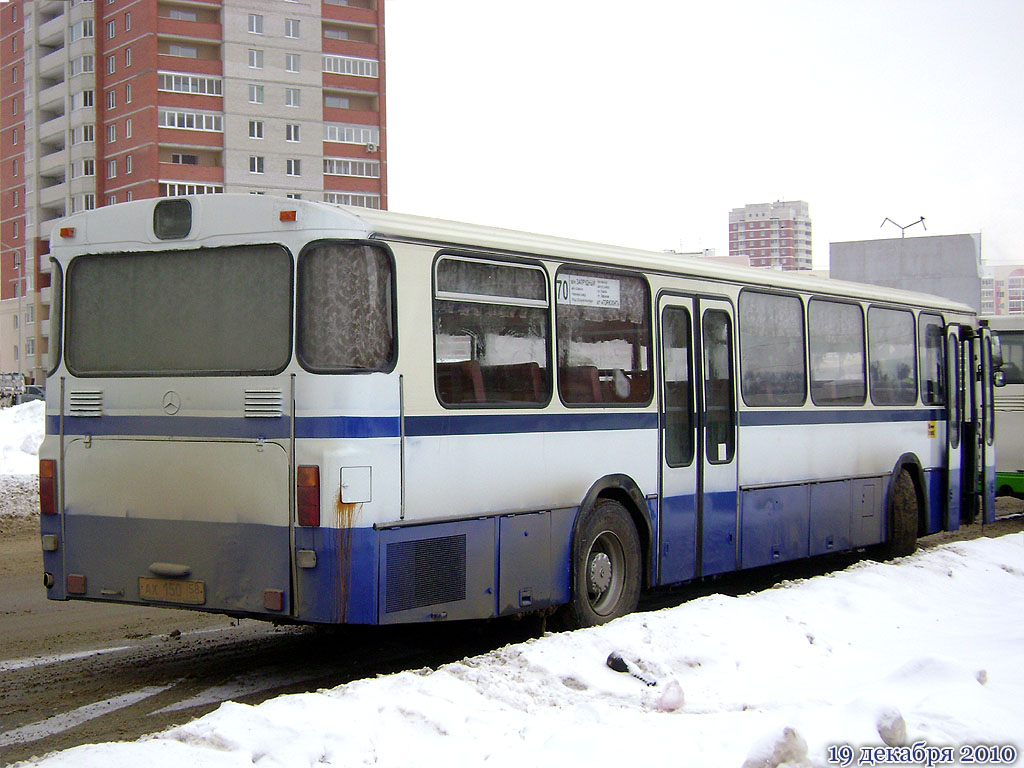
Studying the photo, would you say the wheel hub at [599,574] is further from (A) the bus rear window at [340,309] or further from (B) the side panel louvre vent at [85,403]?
(B) the side panel louvre vent at [85,403]

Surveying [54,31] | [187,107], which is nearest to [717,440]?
[187,107]

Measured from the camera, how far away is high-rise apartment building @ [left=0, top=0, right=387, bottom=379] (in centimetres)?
8262

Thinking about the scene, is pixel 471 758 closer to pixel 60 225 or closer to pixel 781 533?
pixel 60 225

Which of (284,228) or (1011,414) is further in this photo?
(1011,414)

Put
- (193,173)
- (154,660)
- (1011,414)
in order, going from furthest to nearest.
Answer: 1. (193,173)
2. (1011,414)
3. (154,660)

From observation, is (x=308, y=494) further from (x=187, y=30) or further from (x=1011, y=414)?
(x=187, y=30)

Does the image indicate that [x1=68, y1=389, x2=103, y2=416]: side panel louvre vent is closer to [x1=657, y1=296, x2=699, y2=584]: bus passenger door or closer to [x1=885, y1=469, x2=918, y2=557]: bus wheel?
[x1=657, y1=296, x2=699, y2=584]: bus passenger door

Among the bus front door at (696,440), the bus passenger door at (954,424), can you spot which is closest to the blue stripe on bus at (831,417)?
the bus passenger door at (954,424)

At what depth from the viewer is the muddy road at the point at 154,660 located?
267 inches

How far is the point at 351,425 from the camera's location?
284 inches

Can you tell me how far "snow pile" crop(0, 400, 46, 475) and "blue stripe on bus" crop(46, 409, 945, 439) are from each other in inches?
449

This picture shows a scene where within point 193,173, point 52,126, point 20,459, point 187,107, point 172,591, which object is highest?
point 52,126

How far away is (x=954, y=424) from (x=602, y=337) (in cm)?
719

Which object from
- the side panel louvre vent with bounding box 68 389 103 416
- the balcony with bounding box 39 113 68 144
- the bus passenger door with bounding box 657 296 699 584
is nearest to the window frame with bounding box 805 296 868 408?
the bus passenger door with bounding box 657 296 699 584
